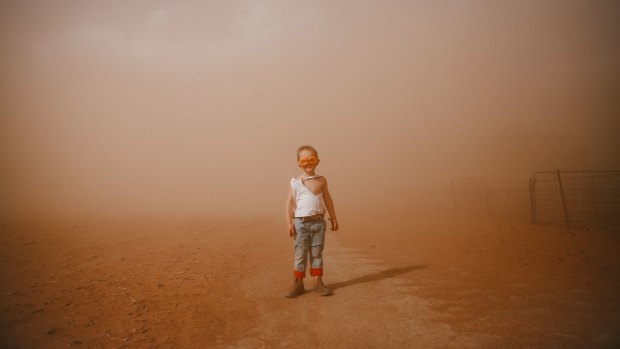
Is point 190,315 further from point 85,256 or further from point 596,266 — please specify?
point 596,266

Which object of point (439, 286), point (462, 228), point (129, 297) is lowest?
point (462, 228)

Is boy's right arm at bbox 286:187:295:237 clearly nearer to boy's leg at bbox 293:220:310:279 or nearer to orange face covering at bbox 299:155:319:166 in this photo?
boy's leg at bbox 293:220:310:279

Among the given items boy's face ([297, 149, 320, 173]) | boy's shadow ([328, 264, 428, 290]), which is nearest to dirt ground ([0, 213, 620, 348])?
boy's shadow ([328, 264, 428, 290])

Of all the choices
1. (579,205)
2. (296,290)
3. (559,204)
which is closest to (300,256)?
(296,290)

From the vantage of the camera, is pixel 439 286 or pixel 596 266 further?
pixel 596 266

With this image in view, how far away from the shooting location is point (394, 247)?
747 cm

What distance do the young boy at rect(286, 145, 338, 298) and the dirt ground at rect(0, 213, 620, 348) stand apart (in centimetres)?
29

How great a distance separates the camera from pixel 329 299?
362 cm

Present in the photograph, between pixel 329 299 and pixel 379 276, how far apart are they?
4.42ft

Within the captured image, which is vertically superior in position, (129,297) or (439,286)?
(129,297)

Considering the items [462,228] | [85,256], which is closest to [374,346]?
[85,256]

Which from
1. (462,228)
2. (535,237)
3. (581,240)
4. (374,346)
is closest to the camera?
(374,346)

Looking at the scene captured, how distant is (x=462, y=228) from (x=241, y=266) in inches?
323

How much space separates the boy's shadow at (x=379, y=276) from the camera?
A: 428 cm
